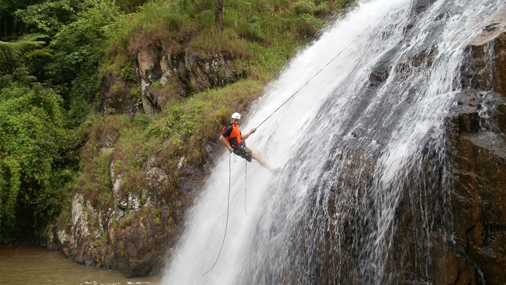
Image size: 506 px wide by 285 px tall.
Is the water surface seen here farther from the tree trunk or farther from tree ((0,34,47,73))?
the tree trunk

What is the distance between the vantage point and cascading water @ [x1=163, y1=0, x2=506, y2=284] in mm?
5609

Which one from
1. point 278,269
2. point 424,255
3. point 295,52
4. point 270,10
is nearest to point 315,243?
point 278,269

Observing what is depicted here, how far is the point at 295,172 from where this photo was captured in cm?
774

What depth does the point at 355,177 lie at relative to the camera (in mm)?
6234

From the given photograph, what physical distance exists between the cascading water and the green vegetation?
2.30m

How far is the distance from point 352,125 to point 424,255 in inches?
98.6

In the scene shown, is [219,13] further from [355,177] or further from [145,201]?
[355,177]

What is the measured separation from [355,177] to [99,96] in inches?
504

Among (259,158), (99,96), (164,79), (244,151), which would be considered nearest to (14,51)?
(99,96)

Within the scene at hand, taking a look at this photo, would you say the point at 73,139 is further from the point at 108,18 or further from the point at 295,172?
the point at 295,172

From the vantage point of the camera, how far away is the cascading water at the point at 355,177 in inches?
221

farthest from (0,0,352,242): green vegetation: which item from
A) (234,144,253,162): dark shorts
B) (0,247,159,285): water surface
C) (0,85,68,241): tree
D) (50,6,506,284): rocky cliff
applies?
(50,6,506,284): rocky cliff

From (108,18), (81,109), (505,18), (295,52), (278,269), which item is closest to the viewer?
(505,18)

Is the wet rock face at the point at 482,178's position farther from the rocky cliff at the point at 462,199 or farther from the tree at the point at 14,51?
the tree at the point at 14,51
